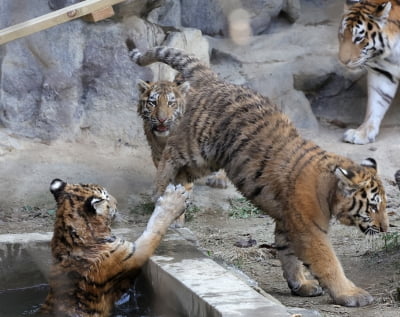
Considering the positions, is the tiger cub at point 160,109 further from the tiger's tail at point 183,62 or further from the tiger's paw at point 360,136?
the tiger's paw at point 360,136

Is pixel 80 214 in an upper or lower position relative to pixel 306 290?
upper

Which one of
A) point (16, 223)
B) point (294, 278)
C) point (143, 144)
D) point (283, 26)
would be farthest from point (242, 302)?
point (283, 26)

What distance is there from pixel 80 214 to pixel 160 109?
268 cm

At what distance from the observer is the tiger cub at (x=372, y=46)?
8.26 m

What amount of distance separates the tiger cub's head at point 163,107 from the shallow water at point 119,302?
2445mm

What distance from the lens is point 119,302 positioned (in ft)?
15.0

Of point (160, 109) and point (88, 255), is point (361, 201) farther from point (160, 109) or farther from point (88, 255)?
point (160, 109)

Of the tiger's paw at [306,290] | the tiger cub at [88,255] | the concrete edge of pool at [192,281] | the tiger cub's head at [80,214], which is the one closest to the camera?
the concrete edge of pool at [192,281]

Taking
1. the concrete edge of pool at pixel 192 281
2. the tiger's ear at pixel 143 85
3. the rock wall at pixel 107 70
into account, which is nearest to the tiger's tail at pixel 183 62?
the tiger's ear at pixel 143 85

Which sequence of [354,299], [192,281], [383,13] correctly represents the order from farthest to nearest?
[383,13] → [354,299] → [192,281]

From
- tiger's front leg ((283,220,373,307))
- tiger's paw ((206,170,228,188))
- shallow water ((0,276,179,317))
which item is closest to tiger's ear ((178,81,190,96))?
tiger's paw ((206,170,228,188))

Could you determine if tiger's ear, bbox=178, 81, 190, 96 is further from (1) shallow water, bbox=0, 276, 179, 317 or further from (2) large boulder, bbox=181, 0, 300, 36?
(1) shallow water, bbox=0, 276, 179, 317

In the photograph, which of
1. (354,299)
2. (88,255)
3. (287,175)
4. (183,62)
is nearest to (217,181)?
(183,62)

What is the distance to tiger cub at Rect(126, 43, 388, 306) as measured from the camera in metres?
4.90
